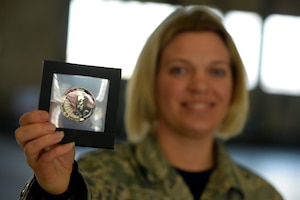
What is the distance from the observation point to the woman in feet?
5.00

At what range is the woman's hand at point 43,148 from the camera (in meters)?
1.02

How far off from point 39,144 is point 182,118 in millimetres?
740

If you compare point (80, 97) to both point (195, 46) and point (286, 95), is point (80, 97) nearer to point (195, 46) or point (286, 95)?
point (195, 46)

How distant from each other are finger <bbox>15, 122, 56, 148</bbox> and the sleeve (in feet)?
0.43

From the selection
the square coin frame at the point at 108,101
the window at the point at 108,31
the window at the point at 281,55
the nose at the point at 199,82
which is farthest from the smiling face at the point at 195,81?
the window at the point at 281,55

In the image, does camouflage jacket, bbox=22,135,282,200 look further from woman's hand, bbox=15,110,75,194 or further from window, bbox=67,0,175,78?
window, bbox=67,0,175,78

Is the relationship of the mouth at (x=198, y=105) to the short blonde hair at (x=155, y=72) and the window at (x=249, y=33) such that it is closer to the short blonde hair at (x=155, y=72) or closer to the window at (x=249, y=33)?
the short blonde hair at (x=155, y=72)

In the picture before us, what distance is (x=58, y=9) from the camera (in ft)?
30.5

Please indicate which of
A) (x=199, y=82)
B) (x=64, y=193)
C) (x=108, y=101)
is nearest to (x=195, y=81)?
(x=199, y=82)

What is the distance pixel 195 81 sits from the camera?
1.63 meters

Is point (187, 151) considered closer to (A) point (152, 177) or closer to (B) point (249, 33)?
(A) point (152, 177)

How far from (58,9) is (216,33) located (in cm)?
792

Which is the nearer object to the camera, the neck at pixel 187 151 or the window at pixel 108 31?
the neck at pixel 187 151

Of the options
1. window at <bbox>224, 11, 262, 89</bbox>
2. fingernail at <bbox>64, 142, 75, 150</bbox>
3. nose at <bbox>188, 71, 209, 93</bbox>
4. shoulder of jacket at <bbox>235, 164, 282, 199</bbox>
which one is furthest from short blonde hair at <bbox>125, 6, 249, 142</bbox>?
window at <bbox>224, 11, 262, 89</bbox>
